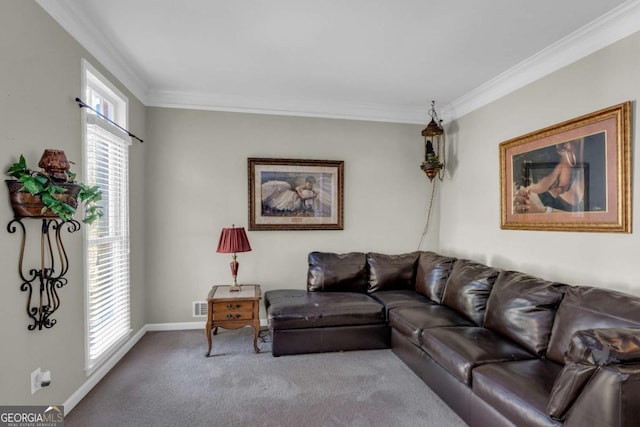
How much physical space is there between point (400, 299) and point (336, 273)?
773mm

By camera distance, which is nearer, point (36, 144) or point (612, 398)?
point (612, 398)

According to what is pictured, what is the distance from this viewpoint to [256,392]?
8.39ft

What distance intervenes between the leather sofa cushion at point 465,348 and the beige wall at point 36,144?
8.35 ft

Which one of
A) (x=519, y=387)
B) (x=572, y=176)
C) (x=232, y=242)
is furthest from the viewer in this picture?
(x=232, y=242)

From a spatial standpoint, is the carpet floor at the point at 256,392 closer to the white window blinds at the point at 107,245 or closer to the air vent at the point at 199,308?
the white window blinds at the point at 107,245

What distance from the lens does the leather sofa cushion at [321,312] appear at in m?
3.22

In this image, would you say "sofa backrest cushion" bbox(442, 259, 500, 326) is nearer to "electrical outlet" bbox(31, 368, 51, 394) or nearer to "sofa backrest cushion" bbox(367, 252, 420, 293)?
"sofa backrest cushion" bbox(367, 252, 420, 293)

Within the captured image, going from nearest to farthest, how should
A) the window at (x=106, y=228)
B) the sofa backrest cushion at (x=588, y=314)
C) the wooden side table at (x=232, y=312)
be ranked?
the sofa backrest cushion at (x=588, y=314), the window at (x=106, y=228), the wooden side table at (x=232, y=312)

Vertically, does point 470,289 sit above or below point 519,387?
above

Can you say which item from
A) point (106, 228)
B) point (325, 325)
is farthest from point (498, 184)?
point (106, 228)

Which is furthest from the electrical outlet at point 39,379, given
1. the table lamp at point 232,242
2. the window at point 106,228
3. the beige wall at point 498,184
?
the beige wall at point 498,184

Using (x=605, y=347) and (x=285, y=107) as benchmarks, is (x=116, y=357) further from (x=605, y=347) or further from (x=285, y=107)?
(x=605, y=347)

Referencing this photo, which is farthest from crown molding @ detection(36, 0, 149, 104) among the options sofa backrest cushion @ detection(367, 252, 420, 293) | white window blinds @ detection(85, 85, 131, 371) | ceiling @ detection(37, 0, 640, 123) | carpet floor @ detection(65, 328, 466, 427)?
sofa backrest cushion @ detection(367, 252, 420, 293)

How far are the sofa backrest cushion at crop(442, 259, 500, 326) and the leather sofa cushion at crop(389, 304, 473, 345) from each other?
0.08 meters
